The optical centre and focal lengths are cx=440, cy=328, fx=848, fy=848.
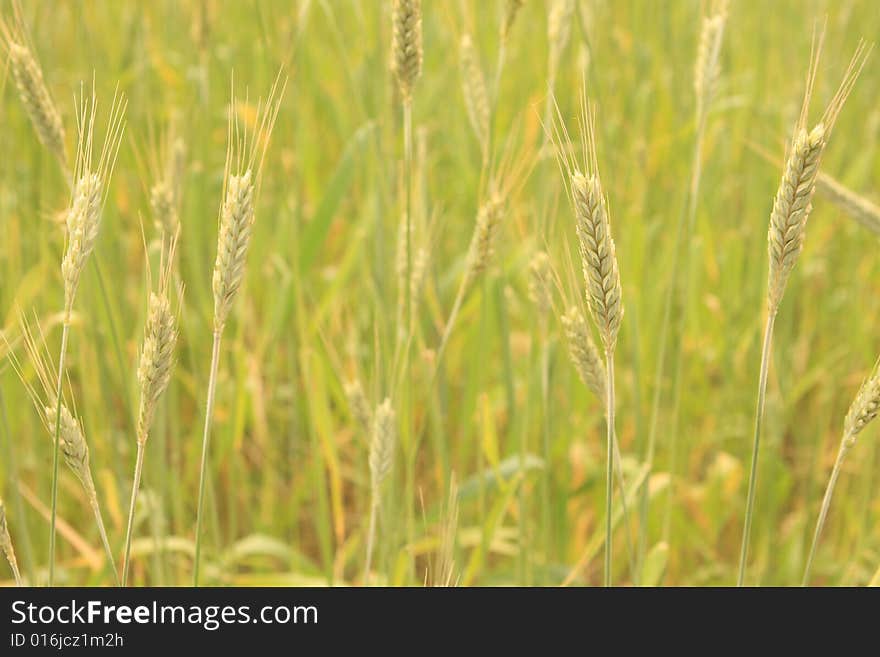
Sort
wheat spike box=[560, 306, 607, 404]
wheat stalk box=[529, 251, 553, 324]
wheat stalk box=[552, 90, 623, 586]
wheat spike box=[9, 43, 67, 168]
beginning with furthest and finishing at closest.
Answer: wheat stalk box=[529, 251, 553, 324] < wheat spike box=[9, 43, 67, 168] < wheat spike box=[560, 306, 607, 404] < wheat stalk box=[552, 90, 623, 586]

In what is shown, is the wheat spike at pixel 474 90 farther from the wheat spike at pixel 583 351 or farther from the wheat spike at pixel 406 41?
the wheat spike at pixel 583 351

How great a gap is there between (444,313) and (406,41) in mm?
822

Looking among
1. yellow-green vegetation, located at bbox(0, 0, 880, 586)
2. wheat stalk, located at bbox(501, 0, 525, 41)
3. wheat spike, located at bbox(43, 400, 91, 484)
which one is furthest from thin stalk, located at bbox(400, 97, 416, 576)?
wheat spike, located at bbox(43, 400, 91, 484)

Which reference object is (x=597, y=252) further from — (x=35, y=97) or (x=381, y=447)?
(x=35, y=97)

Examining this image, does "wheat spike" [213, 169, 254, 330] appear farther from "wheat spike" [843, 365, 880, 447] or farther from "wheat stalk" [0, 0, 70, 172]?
"wheat spike" [843, 365, 880, 447]

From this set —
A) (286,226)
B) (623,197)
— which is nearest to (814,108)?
(623,197)

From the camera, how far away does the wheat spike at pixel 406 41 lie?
0.99m

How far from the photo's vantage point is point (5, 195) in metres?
1.90

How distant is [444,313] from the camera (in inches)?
69.9

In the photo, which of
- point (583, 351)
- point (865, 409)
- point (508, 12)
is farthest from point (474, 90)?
point (865, 409)

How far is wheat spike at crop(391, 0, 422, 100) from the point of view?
38.8 inches

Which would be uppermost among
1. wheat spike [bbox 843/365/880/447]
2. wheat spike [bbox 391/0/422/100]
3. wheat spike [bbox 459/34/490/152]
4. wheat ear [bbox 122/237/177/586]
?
wheat spike [bbox 459/34/490/152]

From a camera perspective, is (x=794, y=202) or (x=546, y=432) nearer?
(x=794, y=202)
